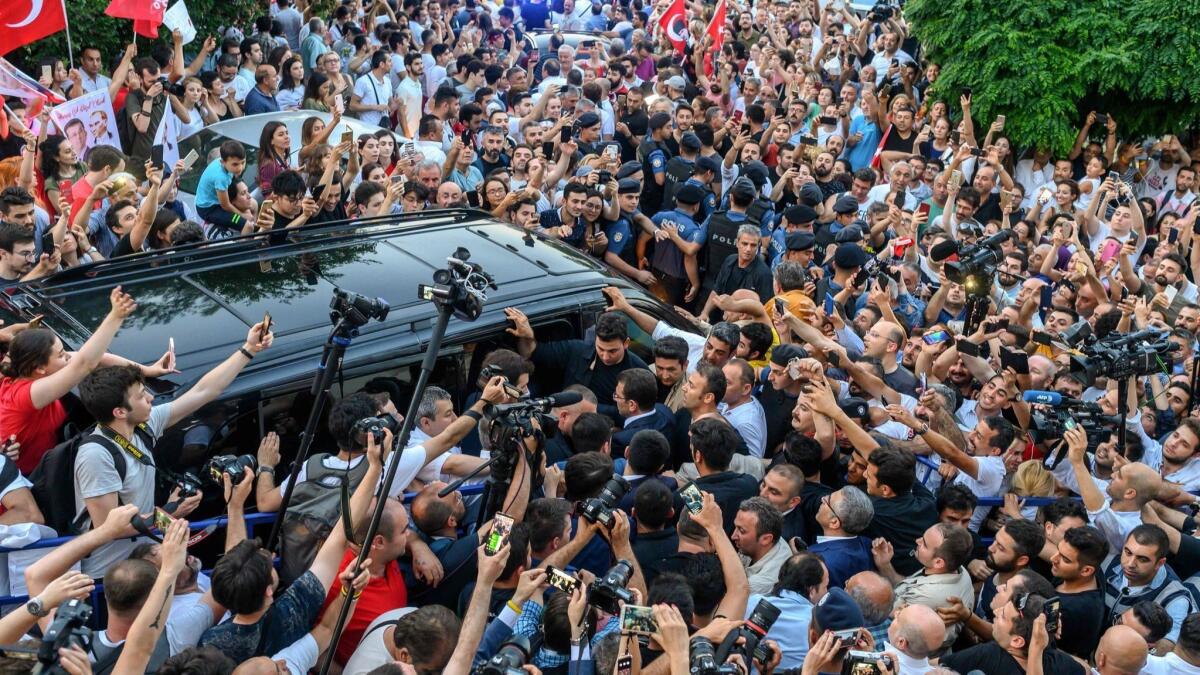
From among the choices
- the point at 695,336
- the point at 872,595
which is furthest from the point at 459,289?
the point at 695,336

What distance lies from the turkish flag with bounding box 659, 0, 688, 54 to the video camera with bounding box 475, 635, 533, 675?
1470cm

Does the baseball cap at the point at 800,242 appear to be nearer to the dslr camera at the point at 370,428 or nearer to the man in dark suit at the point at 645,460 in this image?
the man in dark suit at the point at 645,460

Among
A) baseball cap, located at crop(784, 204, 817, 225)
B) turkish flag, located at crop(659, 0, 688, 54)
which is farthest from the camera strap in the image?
turkish flag, located at crop(659, 0, 688, 54)

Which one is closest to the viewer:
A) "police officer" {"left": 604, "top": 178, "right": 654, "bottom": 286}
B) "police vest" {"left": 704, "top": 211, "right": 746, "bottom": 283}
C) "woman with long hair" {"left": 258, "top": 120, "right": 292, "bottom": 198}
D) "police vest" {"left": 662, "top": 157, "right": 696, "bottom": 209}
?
"woman with long hair" {"left": 258, "top": 120, "right": 292, "bottom": 198}

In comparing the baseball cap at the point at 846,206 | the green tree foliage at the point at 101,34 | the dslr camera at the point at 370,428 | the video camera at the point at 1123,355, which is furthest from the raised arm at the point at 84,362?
the baseball cap at the point at 846,206

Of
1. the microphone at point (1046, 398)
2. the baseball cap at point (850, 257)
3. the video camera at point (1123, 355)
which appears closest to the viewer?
the microphone at point (1046, 398)

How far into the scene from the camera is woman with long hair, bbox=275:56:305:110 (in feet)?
39.4

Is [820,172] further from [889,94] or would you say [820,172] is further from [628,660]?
[628,660]

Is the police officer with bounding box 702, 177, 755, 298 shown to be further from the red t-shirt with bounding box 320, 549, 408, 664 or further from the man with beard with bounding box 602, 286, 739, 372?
the red t-shirt with bounding box 320, 549, 408, 664

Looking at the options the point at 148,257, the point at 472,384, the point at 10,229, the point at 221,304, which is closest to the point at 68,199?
the point at 10,229

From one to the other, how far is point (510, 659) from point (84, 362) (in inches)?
95.5

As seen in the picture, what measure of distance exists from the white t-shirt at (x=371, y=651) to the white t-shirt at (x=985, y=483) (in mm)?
3599

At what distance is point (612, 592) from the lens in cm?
401

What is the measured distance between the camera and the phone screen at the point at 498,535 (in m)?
4.25
